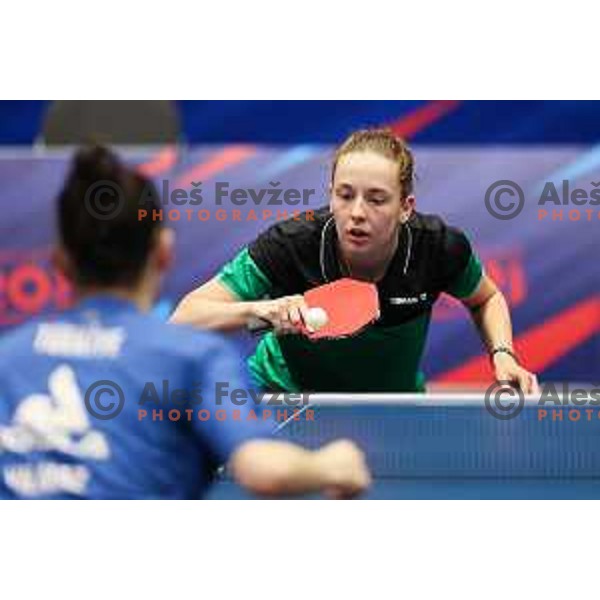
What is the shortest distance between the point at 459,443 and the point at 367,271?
81 cm

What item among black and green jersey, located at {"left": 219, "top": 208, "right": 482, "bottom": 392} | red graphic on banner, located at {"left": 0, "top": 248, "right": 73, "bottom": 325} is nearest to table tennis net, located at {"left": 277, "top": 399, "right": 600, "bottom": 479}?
black and green jersey, located at {"left": 219, "top": 208, "right": 482, "bottom": 392}

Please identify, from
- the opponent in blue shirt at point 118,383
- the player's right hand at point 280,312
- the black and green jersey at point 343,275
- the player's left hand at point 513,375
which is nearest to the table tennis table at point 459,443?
the black and green jersey at point 343,275

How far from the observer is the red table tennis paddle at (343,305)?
4.36 meters

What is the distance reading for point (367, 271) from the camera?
457 cm

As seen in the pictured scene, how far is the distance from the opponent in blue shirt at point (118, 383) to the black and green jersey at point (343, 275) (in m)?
2.27

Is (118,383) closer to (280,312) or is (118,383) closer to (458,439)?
(280,312)

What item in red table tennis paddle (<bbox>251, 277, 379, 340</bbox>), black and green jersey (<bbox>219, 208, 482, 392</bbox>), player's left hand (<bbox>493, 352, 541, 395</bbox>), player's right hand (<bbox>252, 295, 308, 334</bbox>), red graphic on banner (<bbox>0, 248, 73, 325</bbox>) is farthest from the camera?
red graphic on banner (<bbox>0, 248, 73, 325</bbox>)

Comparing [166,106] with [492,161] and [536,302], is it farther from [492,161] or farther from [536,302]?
[536,302]

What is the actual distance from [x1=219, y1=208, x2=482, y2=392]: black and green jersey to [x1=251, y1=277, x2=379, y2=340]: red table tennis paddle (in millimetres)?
105

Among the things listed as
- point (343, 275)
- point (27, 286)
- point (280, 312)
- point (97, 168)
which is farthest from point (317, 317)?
point (27, 286)

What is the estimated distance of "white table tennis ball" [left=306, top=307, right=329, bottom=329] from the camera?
13.4 ft

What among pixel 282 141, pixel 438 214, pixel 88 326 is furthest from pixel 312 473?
pixel 282 141

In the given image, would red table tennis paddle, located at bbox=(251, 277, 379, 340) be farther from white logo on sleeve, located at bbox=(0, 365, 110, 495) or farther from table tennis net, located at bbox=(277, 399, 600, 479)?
white logo on sleeve, located at bbox=(0, 365, 110, 495)

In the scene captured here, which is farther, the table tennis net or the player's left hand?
the table tennis net
